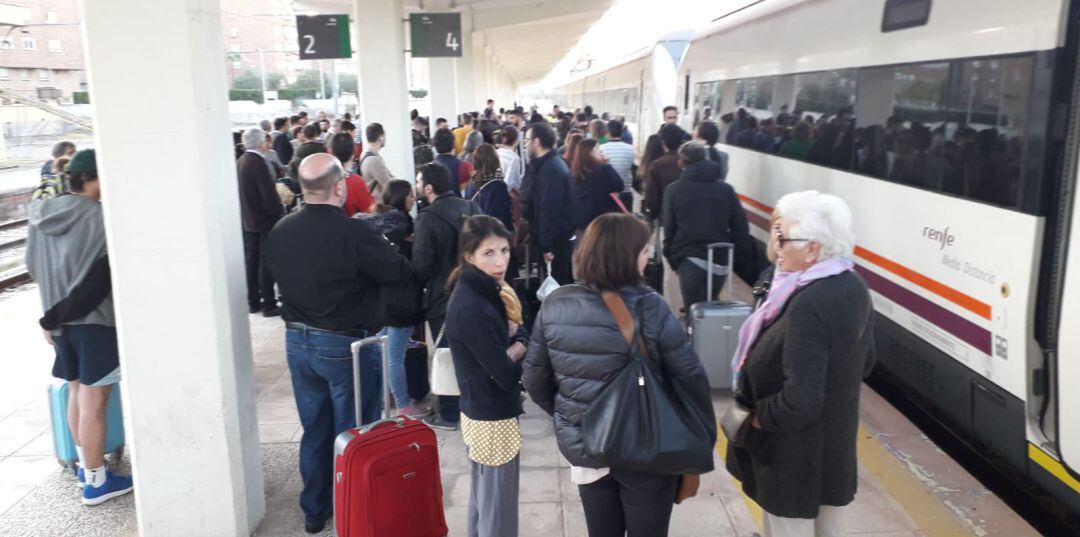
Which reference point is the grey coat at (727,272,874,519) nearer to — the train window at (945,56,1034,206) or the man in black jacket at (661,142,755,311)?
the train window at (945,56,1034,206)

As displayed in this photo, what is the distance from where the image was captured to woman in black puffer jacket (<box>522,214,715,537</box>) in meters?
2.83

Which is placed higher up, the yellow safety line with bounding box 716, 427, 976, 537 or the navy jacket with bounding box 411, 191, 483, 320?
the navy jacket with bounding box 411, 191, 483, 320

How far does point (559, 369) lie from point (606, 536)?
27.8 inches

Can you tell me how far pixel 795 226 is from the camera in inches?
116

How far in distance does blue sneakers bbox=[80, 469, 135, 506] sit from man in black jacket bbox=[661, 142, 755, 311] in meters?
4.16

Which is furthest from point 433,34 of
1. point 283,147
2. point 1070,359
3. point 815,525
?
point 815,525

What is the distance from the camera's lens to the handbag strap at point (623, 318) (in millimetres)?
2816

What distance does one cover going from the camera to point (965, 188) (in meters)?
4.94

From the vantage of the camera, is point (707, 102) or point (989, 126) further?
point (707, 102)

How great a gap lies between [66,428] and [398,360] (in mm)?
2031

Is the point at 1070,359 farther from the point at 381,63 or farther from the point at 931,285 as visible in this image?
the point at 381,63

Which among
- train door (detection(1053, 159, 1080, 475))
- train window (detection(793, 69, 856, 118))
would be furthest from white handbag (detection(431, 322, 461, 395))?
train window (detection(793, 69, 856, 118))

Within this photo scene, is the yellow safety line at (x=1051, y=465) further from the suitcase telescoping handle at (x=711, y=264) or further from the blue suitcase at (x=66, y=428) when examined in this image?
the blue suitcase at (x=66, y=428)

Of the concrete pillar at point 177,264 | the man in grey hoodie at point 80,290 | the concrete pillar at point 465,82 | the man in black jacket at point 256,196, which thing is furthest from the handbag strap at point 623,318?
the concrete pillar at point 465,82
